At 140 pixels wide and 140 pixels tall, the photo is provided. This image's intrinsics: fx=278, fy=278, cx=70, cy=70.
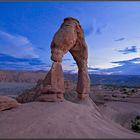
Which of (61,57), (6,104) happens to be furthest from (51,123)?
(61,57)

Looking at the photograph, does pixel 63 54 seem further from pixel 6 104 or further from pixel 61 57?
pixel 6 104

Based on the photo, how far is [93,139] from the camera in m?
7.98

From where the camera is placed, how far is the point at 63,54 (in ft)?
41.8

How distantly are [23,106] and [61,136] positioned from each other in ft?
10.9

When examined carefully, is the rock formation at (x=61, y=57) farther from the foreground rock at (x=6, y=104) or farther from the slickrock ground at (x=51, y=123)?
the foreground rock at (x=6, y=104)

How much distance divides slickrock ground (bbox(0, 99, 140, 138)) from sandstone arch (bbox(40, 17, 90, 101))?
101cm

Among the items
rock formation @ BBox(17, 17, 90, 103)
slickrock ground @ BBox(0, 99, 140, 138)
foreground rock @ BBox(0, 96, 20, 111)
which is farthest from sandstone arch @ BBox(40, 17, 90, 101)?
foreground rock @ BBox(0, 96, 20, 111)

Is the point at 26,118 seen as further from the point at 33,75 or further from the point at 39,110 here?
the point at 33,75

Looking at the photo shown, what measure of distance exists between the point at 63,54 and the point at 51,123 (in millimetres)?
4536

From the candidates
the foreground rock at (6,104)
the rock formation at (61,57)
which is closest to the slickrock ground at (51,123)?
the foreground rock at (6,104)

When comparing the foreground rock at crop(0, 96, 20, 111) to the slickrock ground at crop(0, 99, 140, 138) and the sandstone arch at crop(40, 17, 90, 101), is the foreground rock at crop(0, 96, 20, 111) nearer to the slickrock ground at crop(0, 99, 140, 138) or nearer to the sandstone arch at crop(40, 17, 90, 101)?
the slickrock ground at crop(0, 99, 140, 138)

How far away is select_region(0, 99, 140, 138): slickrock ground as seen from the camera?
8.24 m

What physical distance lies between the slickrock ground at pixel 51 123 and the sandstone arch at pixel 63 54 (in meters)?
1.01

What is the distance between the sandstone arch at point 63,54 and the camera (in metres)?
12.0
